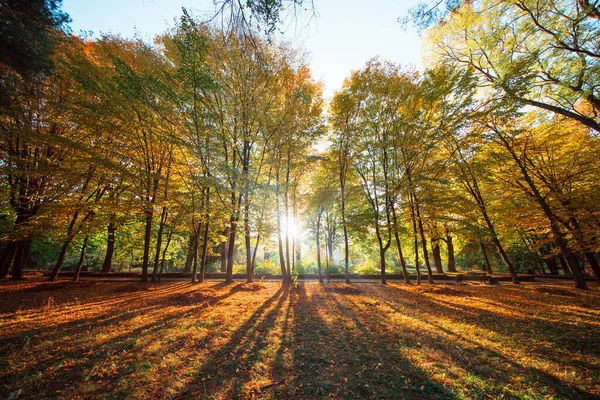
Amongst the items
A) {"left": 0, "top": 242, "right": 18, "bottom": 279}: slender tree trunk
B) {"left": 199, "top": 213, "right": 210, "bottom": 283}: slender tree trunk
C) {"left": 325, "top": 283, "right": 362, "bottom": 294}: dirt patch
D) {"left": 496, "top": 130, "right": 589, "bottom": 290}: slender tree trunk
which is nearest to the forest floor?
{"left": 325, "top": 283, "right": 362, "bottom": 294}: dirt patch

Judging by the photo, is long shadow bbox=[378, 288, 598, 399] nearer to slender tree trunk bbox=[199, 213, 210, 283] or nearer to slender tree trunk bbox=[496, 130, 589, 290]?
slender tree trunk bbox=[496, 130, 589, 290]

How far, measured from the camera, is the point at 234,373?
3521 mm

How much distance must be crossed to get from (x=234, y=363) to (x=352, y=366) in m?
2.20

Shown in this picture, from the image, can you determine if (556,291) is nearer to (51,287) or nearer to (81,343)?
(81,343)

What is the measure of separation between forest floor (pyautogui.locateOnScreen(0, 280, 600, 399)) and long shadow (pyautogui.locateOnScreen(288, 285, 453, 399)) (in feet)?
0.08

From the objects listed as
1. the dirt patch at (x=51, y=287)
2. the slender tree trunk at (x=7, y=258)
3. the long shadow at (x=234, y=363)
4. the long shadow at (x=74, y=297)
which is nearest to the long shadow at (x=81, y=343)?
the long shadow at (x=234, y=363)

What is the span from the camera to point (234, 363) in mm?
3811

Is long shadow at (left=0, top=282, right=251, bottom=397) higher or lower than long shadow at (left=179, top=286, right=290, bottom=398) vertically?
higher

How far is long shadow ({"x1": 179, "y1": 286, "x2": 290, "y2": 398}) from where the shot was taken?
306 centimetres

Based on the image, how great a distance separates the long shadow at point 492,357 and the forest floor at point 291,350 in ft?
0.09

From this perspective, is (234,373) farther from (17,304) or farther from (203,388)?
(17,304)

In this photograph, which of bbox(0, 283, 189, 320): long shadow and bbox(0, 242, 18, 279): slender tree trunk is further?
bbox(0, 242, 18, 279): slender tree trunk

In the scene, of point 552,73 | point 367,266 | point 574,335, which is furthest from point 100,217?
point 552,73

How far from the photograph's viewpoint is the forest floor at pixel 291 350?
10.3ft
